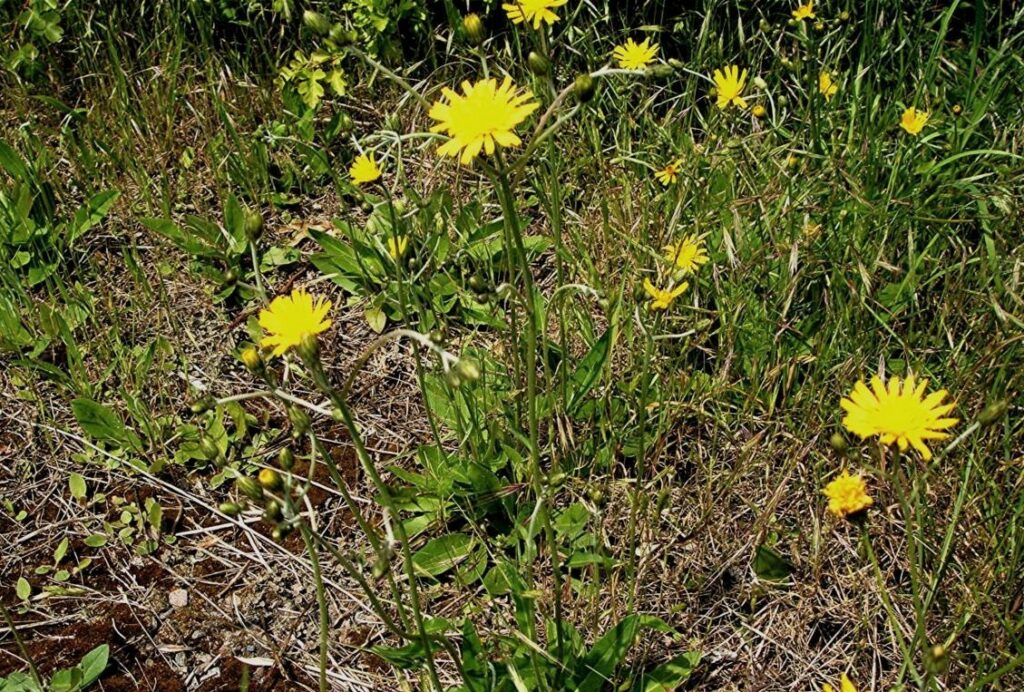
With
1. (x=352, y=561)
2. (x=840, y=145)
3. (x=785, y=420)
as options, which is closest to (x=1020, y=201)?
(x=840, y=145)

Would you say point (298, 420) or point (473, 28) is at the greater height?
point (473, 28)

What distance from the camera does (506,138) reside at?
1550 mm

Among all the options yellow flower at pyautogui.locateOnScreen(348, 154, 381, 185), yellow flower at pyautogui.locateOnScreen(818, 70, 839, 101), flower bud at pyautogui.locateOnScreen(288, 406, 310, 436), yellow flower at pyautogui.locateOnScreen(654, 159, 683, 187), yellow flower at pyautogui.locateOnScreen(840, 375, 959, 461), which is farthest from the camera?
yellow flower at pyautogui.locateOnScreen(818, 70, 839, 101)

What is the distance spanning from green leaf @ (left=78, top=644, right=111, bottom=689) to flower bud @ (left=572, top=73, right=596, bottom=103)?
130 cm

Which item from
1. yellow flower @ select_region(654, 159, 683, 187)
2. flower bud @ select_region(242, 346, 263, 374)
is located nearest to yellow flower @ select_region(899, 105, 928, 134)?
yellow flower @ select_region(654, 159, 683, 187)

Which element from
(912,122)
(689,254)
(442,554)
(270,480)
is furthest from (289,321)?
(912,122)

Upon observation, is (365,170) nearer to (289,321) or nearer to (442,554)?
(289,321)

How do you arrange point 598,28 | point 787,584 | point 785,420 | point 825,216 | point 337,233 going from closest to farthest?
point 787,584
point 785,420
point 825,216
point 337,233
point 598,28

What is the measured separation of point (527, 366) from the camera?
175 centimetres

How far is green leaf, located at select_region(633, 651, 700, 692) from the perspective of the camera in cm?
177

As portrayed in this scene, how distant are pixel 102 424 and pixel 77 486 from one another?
0.47ft

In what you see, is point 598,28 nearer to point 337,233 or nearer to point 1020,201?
point 337,233

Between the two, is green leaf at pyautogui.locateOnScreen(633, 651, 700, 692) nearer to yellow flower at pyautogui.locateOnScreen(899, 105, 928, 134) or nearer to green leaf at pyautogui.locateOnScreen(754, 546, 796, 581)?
green leaf at pyautogui.locateOnScreen(754, 546, 796, 581)

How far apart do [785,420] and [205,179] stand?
1716 millimetres
